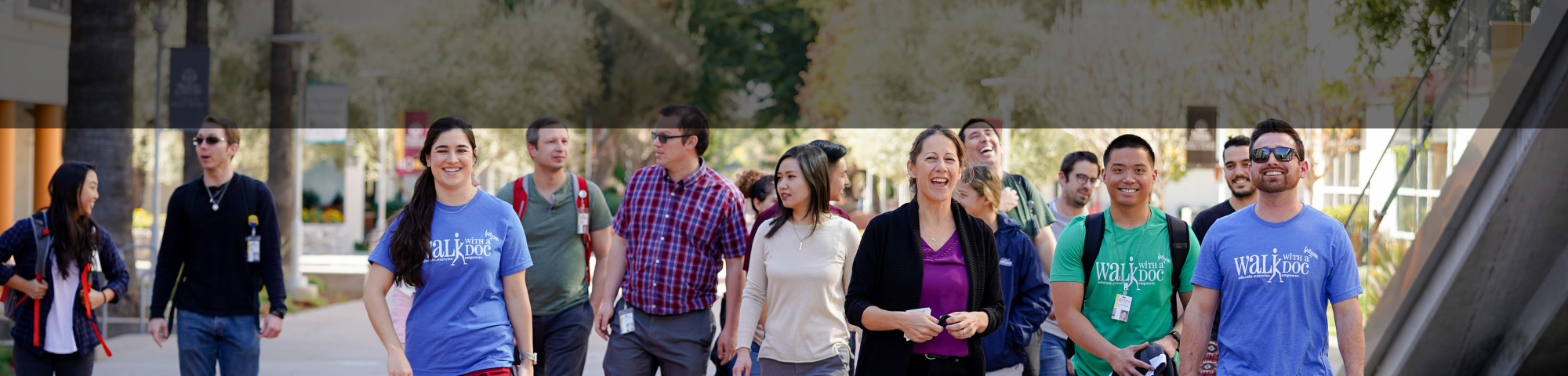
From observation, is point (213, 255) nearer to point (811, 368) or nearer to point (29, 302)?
point (29, 302)

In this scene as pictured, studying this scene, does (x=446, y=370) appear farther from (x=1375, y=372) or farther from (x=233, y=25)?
(x=233, y=25)

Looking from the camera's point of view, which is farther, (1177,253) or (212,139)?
(212,139)

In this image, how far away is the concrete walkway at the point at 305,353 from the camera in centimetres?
940

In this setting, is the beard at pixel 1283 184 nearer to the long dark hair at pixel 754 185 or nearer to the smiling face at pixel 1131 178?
the smiling face at pixel 1131 178

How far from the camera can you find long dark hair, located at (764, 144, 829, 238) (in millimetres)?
4633

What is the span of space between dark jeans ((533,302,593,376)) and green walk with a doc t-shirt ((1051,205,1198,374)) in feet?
8.48

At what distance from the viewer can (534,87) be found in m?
37.5

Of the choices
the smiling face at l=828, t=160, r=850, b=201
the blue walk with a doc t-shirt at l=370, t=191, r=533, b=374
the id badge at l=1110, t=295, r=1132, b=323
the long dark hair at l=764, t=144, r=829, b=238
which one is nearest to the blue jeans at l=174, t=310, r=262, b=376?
the blue walk with a doc t-shirt at l=370, t=191, r=533, b=374

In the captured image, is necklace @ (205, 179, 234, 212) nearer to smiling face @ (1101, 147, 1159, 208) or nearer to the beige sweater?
the beige sweater

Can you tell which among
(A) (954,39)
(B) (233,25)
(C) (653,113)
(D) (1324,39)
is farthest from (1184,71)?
(B) (233,25)

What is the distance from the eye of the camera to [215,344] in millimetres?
5621

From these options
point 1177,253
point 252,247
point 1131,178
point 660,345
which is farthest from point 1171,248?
point 252,247

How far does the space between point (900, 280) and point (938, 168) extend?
41 cm

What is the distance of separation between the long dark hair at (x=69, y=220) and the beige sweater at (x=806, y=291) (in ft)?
11.5
